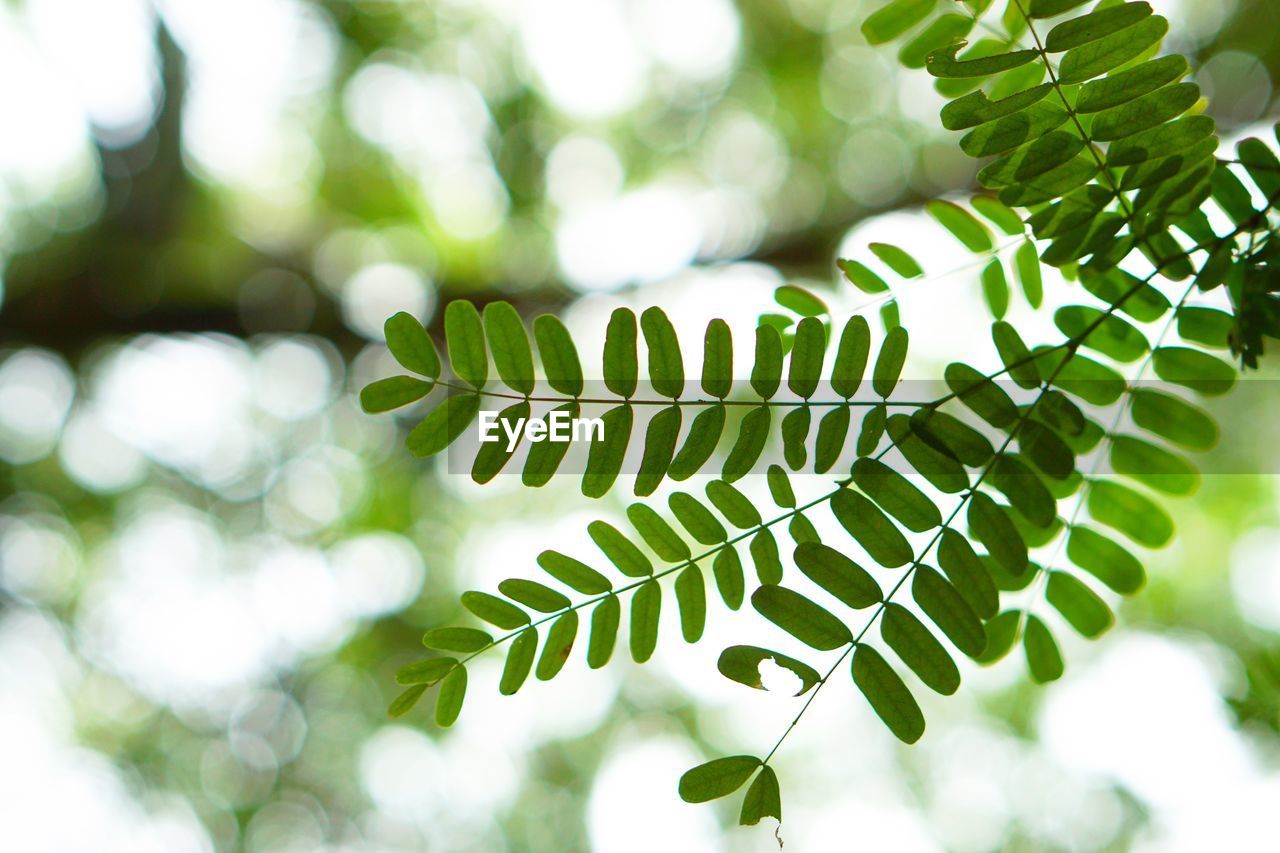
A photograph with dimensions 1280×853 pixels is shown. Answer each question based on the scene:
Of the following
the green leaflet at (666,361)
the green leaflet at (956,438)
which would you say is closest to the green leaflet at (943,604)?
the green leaflet at (956,438)

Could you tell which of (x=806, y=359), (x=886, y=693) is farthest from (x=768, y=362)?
(x=886, y=693)

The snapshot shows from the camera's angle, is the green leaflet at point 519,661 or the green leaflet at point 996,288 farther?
the green leaflet at point 996,288

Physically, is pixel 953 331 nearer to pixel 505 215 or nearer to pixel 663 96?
pixel 663 96

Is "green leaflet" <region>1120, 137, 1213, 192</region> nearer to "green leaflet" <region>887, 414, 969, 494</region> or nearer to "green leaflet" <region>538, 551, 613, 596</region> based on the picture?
"green leaflet" <region>887, 414, 969, 494</region>

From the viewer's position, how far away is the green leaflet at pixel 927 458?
0.98m

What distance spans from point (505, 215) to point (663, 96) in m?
1.50

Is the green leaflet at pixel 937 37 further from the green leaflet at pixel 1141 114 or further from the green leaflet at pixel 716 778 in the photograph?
the green leaflet at pixel 716 778

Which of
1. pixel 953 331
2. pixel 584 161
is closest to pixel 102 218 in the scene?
pixel 584 161

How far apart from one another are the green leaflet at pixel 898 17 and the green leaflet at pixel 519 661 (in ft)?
3.22

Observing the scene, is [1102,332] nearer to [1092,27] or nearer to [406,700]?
[1092,27]

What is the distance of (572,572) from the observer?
1100 mm

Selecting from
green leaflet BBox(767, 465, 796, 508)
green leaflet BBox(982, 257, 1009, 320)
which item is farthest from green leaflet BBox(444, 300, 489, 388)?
green leaflet BBox(982, 257, 1009, 320)

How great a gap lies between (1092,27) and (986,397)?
0.41 m

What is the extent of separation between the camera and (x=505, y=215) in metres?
6.75
